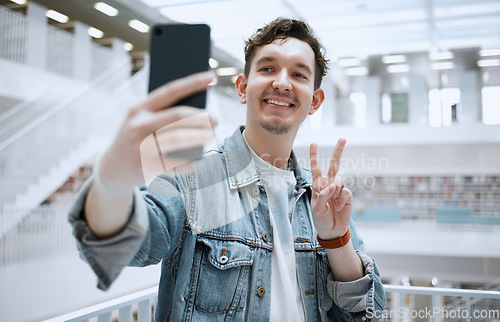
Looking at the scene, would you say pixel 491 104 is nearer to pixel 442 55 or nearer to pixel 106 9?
pixel 442 55

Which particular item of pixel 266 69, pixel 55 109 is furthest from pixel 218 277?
pixel 55 109

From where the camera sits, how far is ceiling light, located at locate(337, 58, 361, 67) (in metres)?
4.84

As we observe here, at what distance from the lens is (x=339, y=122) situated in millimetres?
4746

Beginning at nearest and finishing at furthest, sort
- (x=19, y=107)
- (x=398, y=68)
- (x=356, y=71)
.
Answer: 1. (x=19, y=107)
2. (x=398, y=68)
3. (x=356, y=71)

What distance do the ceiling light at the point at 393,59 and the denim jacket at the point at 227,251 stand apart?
481 centimetres

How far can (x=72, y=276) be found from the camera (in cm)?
159

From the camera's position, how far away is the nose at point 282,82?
0.44m

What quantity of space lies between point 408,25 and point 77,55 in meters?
3.49

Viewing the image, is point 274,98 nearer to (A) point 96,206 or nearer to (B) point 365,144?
(A) point 96,206

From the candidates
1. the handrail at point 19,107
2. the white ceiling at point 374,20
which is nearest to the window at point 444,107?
the white ceiling at point 374,20

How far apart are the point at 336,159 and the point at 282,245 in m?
0.13

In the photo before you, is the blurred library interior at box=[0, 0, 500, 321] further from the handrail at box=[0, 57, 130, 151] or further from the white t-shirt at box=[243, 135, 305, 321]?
the white t-shirt at box=[243, 135, 305, 321]

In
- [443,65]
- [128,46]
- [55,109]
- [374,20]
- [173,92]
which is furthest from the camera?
[443,65]

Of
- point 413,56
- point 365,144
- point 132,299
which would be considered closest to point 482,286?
point 365,144
